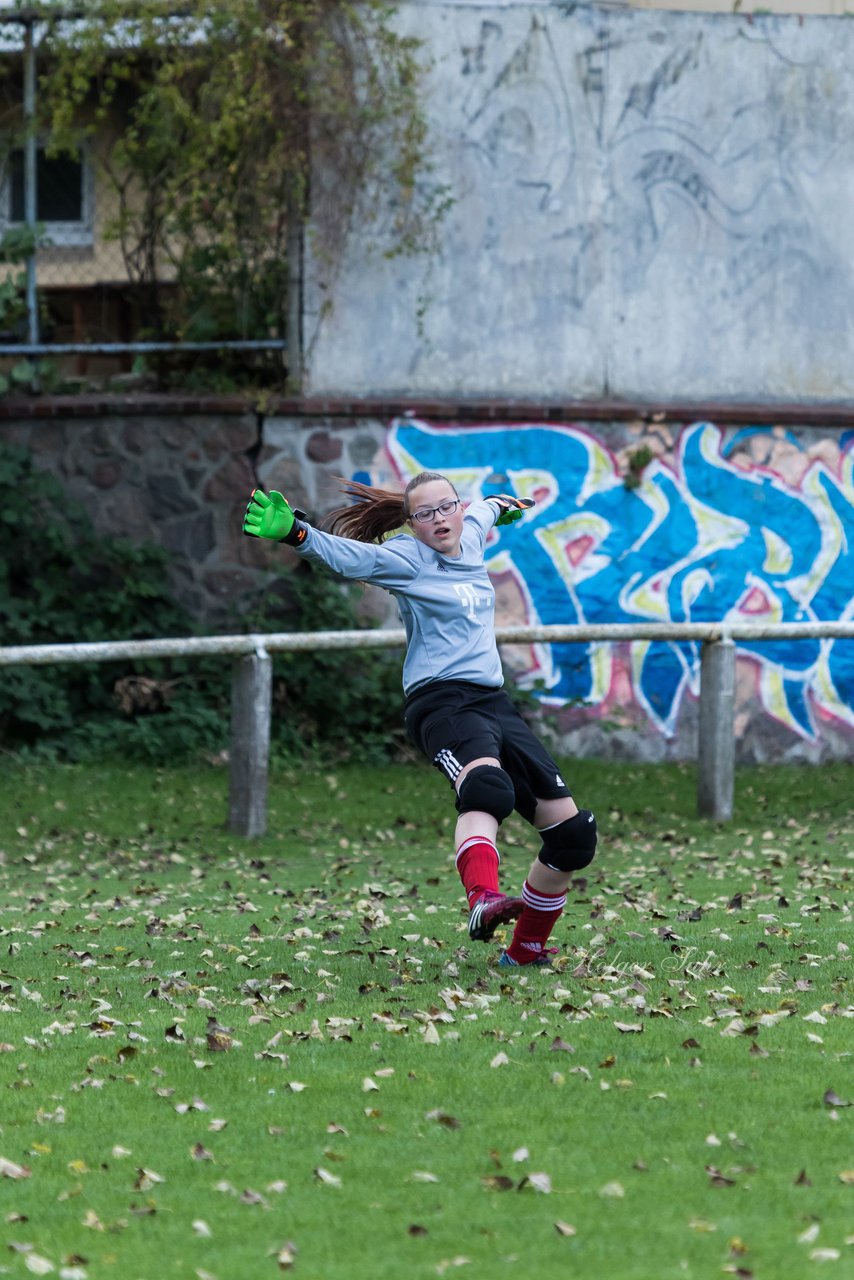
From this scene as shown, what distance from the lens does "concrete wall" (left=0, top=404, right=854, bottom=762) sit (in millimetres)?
13922

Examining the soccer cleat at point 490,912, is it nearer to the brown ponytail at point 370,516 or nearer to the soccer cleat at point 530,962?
the soccer cleat at point 530,962

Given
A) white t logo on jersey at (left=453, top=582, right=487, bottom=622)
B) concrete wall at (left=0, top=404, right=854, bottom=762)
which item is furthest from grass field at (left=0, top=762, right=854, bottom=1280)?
concrete wall at (left=0, top=404, right=854, bottom=762)

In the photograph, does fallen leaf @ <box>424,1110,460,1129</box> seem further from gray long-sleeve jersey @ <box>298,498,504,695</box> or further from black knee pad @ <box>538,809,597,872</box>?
gray long-sleeve jersey @ <box>298,498,504,695</box>

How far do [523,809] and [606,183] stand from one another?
8.60 meters

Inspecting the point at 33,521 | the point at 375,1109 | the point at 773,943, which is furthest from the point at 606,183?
the point at 375,1109

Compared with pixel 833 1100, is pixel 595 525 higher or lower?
higher

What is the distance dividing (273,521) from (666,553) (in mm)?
8237

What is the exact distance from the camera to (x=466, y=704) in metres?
6.76

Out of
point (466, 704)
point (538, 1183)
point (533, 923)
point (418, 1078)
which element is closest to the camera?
point (538, 1183)

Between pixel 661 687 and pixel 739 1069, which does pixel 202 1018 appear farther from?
pixel 661 687

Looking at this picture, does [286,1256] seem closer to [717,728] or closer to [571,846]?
[571,846]

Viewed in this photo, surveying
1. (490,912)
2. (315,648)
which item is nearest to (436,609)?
(490,912)

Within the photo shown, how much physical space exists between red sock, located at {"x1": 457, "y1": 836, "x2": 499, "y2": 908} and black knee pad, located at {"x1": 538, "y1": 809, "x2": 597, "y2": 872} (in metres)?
0.22

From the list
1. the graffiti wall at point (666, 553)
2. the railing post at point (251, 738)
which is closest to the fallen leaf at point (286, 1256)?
the railing post at point (251, 738)
